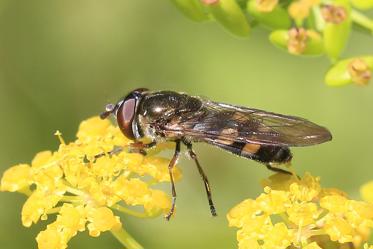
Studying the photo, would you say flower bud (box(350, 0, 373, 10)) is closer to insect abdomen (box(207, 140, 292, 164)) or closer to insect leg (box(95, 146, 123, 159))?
insect abdomen (box(207, 140, 292, 164))

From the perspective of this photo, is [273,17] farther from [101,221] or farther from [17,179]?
[17,179]

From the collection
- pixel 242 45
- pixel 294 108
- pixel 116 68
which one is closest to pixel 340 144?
pixel 294 108

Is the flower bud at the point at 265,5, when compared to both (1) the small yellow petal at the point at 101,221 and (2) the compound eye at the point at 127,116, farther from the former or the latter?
(2) the compound eye at the point at 127,116

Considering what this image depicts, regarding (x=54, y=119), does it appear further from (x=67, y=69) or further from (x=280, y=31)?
(x=280, y=31)

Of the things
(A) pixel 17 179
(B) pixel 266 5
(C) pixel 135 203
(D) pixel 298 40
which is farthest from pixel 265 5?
(A) pixel 17 179

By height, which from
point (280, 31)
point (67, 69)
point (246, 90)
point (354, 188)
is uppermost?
point (280, 31)

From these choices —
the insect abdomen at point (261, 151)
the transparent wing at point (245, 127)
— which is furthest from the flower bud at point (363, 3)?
the insect abdomen at point (261, 151)
